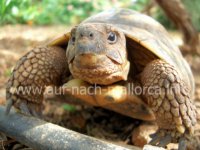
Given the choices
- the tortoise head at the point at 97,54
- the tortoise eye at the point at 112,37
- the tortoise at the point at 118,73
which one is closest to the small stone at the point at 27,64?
the tortoise at the point at 118,73

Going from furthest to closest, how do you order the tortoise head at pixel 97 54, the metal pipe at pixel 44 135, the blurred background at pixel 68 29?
the blurred background at pixel 68 29 → the tortoise head at pixel 97 54 → the metal pipe at pixel 44 135

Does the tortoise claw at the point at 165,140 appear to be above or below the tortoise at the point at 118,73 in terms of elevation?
below

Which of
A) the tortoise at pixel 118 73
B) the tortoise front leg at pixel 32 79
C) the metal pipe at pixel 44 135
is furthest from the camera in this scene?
the tortoise front leg at pixel 32 79

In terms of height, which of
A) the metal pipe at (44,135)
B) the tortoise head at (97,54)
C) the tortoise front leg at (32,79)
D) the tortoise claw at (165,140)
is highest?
the tortoise head at (97,54)

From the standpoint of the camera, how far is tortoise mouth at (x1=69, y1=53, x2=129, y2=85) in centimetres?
204

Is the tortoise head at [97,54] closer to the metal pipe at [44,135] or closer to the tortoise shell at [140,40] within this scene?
the tortoise shell at [140,40]

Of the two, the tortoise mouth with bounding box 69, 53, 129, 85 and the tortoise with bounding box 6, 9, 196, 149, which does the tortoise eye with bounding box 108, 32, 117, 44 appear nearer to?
the tortoise with bounding box 6, 9, 196, 149

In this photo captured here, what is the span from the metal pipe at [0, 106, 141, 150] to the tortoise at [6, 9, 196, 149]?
0.22 m

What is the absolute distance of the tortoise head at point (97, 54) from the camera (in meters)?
2.02

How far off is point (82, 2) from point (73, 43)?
8016 mm

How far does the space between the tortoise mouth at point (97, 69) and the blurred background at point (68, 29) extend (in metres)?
0.64

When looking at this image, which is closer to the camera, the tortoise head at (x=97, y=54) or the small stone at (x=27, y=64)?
the tortoise head at (x=97, y=54)

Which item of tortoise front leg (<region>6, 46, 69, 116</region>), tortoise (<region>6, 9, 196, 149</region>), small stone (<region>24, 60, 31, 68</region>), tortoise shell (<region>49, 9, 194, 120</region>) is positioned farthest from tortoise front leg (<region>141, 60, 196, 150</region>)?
small stone (<region>24, 60, 31, 68</region>)

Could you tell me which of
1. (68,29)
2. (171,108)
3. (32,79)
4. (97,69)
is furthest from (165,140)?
(68,29)
